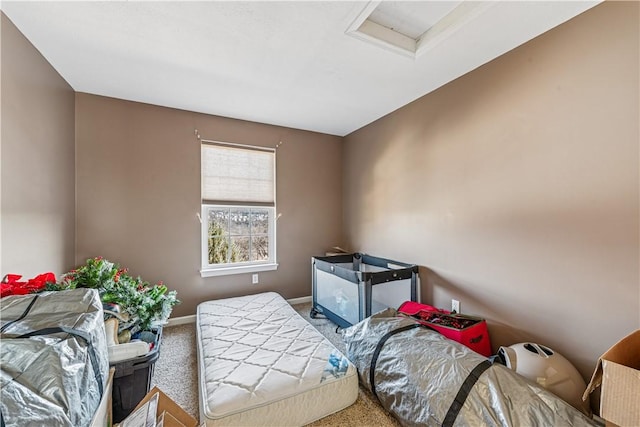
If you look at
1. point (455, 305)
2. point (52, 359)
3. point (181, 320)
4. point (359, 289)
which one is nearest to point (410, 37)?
point (359, 289)

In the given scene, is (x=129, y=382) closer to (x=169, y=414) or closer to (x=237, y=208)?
(x=169, y=414)

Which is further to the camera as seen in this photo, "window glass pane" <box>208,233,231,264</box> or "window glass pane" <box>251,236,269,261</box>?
"window glass pane" <box>251,236,269,261</box>

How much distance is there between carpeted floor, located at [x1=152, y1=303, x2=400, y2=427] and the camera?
1570 mm

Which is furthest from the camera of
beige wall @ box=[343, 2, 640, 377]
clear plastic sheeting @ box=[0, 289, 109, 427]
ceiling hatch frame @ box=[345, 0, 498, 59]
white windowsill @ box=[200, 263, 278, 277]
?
white windowsill @ box=[200, 263, 278, 277]

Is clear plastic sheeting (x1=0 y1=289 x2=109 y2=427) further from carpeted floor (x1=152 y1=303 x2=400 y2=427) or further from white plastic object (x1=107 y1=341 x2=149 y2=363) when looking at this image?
carpeted floor (x1=152 y1=303 x2=400 y2=427)

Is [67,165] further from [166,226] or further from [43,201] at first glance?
[166,226]

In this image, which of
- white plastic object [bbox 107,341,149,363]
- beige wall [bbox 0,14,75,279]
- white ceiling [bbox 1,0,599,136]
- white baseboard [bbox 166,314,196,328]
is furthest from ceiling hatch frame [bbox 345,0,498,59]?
white baseboard [bbox 166,314,196,328]

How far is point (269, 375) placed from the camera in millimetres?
1605

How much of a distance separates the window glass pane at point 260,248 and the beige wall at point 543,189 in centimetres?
187

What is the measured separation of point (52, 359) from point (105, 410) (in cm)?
45

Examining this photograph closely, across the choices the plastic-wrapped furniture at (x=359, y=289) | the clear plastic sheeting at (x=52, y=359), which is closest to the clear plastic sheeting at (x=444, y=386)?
the plastic-wrapped furniture at (x=359, y=289)

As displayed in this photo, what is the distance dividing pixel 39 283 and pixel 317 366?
1657 mm

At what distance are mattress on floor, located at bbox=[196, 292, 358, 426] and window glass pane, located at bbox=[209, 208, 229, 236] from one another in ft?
3.80

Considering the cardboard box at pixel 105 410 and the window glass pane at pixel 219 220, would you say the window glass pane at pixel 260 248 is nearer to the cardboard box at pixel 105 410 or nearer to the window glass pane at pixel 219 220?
the window glass pane at pixel 219 220
